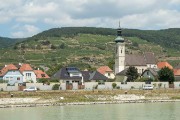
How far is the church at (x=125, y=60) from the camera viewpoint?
100 metres

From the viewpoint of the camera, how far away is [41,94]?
193 feet

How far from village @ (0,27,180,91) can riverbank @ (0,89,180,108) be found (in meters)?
8.09

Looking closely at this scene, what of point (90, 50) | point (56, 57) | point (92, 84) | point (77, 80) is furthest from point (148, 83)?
point (90, 50)

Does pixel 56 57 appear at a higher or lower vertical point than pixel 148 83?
higher

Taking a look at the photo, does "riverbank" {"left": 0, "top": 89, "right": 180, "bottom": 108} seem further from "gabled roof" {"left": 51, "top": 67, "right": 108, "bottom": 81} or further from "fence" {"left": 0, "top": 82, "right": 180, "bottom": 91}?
"gabled roof" {"left": 51, "top": 67, "right": 108, "bottom": 81}

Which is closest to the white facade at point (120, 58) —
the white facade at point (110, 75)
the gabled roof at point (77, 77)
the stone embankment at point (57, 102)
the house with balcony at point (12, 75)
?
the white facade at point (110, 75)

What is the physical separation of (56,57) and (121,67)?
2767 inches

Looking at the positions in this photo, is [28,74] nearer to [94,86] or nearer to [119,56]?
[94,86]

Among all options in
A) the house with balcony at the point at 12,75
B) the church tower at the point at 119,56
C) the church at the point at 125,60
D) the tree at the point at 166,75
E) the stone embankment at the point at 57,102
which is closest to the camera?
the stone embankment at the point at 57,102

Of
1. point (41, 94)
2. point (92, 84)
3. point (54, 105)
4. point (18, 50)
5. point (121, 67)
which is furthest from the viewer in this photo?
point (18, 50)

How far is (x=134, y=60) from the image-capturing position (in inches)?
4065

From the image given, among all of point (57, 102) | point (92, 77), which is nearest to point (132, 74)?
point (92, 77)

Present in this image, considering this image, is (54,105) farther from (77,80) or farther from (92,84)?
(77,80)

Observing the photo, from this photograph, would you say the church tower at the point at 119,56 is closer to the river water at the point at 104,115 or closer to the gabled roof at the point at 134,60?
the gabled roof at the point at 134,60
